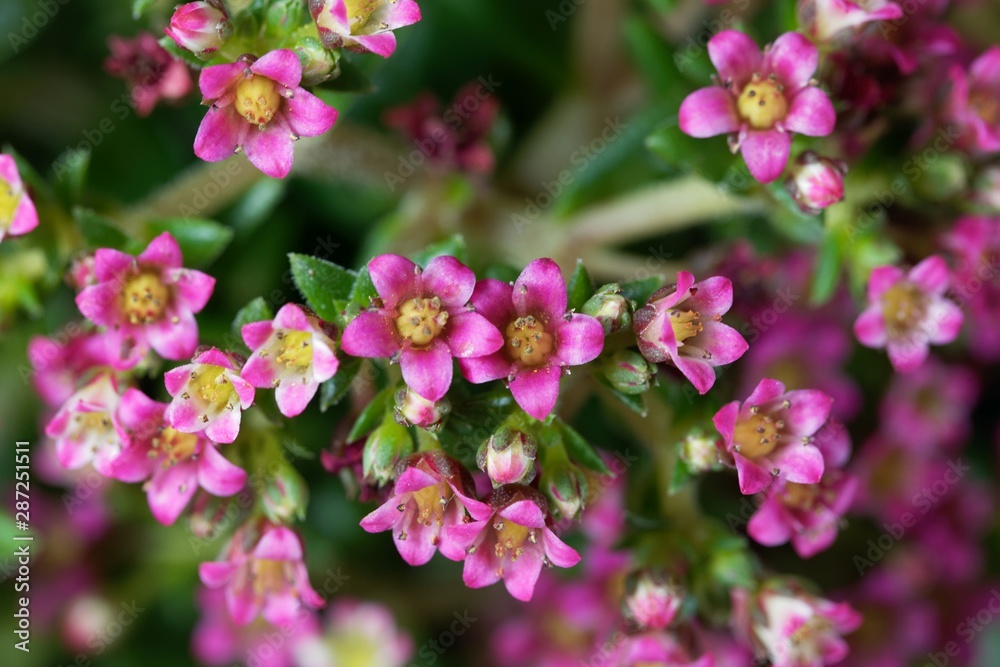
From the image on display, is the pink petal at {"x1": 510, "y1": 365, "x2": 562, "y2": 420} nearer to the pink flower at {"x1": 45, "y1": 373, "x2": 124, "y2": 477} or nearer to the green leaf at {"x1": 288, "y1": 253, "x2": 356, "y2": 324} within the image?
the green leaf at {"x1": 288, "y1": 253, "x2": 356, "y2": 324}

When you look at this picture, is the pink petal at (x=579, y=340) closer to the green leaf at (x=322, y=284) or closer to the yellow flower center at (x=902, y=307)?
the green leaf at (x=322, y=284)

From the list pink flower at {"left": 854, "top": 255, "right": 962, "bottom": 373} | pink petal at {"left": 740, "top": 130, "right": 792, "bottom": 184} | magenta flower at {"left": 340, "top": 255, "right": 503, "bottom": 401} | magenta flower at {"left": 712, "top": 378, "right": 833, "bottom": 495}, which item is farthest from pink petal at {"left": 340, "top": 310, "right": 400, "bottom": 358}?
pink flower at {"left": 854, "top": 255, "right": 962, "bottom": 373}

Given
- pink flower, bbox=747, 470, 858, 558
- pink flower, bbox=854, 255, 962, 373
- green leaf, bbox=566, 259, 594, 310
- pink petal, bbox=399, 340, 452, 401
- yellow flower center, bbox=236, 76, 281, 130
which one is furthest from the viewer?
pink flower, bbox=854, 255, 962, 373

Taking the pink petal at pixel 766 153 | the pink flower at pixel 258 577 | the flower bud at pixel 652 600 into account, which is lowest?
the flower bud at pixel 652 600

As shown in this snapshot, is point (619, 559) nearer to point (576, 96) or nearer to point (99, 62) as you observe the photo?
point (576, 96)

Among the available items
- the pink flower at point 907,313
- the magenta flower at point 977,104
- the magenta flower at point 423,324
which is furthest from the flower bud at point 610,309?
the magenta flower at point 977,104

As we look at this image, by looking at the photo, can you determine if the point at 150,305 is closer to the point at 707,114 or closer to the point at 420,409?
the point at 420,409
